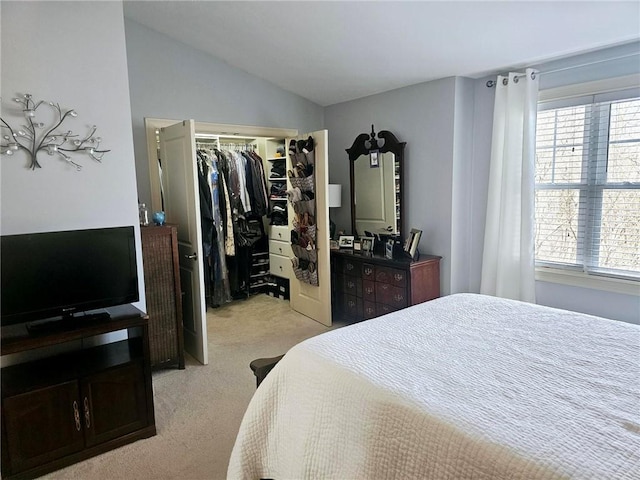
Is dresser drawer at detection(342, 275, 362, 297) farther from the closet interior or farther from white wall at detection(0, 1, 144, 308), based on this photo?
white wall at detection(0, 1, 144, 308)

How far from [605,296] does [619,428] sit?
7.00 feet

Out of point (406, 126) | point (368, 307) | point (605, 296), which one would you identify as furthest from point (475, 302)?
point (406, 126)

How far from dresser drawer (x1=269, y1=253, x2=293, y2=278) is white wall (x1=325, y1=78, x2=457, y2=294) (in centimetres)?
149

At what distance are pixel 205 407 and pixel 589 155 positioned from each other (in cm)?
310

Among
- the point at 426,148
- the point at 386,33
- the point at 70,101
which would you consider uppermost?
the point at 386,33

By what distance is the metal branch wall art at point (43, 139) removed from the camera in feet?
7.11

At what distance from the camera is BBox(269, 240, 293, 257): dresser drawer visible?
4.74 metres

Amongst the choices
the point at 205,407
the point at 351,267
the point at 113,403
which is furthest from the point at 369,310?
the point at 113,403

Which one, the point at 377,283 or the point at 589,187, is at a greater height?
the point at 589,187

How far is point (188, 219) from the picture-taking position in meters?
3.27

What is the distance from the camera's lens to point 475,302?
226cm

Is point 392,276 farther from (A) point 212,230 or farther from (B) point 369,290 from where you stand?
(A) point 212,230

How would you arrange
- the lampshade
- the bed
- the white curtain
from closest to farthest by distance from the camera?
the bed → the white curtain → the lampshade

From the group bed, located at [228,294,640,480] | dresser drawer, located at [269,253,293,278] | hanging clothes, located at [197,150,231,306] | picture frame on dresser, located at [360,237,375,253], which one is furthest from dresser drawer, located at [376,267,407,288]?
hanging clothes, located at [197,150,231,306]
